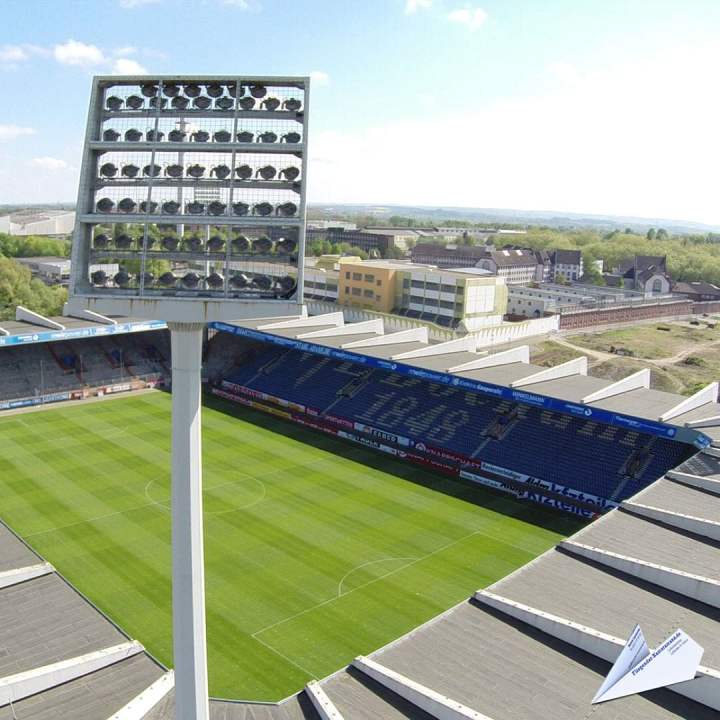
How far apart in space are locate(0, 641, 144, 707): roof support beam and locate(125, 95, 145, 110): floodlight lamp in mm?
13973

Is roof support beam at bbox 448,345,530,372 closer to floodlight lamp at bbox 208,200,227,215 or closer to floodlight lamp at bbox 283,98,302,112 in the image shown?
floodlight lamp at bbox 208,200,227,215

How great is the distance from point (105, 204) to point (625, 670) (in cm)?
1596

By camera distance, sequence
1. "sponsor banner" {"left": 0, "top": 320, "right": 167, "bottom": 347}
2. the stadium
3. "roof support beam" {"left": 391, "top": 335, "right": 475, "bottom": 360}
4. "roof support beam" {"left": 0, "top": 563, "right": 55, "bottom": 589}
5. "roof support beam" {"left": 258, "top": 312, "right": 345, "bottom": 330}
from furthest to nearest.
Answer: "roof support beam" {"left": 258, "top": 312, "right": 345, "bottom": 330}
"sponsor banner" {"left": 0, "top": 320, "right": 167, "bottom": 347}
"roof support beam" {"left": 391, "top": 335, "right": 475, "bottom": 360}
"roof support beam" {"left": 0, "top": 563, "right": 55, "bottom": 589}
the stadium

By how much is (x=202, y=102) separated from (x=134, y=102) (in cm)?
134

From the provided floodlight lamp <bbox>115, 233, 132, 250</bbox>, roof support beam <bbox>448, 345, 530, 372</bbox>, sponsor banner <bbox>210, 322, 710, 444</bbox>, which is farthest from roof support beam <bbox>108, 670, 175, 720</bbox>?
roof support beam <bbox>448, 345, 530, 372</bbox>

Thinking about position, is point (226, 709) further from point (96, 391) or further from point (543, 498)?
point (96, 391)

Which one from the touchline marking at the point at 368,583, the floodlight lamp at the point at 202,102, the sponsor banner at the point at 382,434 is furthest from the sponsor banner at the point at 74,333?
the floodlight lamp at the point at 202,102

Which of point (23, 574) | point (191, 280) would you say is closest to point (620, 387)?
point (23, 574)

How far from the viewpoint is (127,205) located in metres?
13.8

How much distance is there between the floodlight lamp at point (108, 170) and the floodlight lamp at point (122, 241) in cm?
119

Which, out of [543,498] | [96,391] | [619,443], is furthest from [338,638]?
[96,391]

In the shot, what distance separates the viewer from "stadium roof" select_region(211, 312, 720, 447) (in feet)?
123

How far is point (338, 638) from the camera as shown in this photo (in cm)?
2572

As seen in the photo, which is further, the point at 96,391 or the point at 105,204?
the point at 96,391
